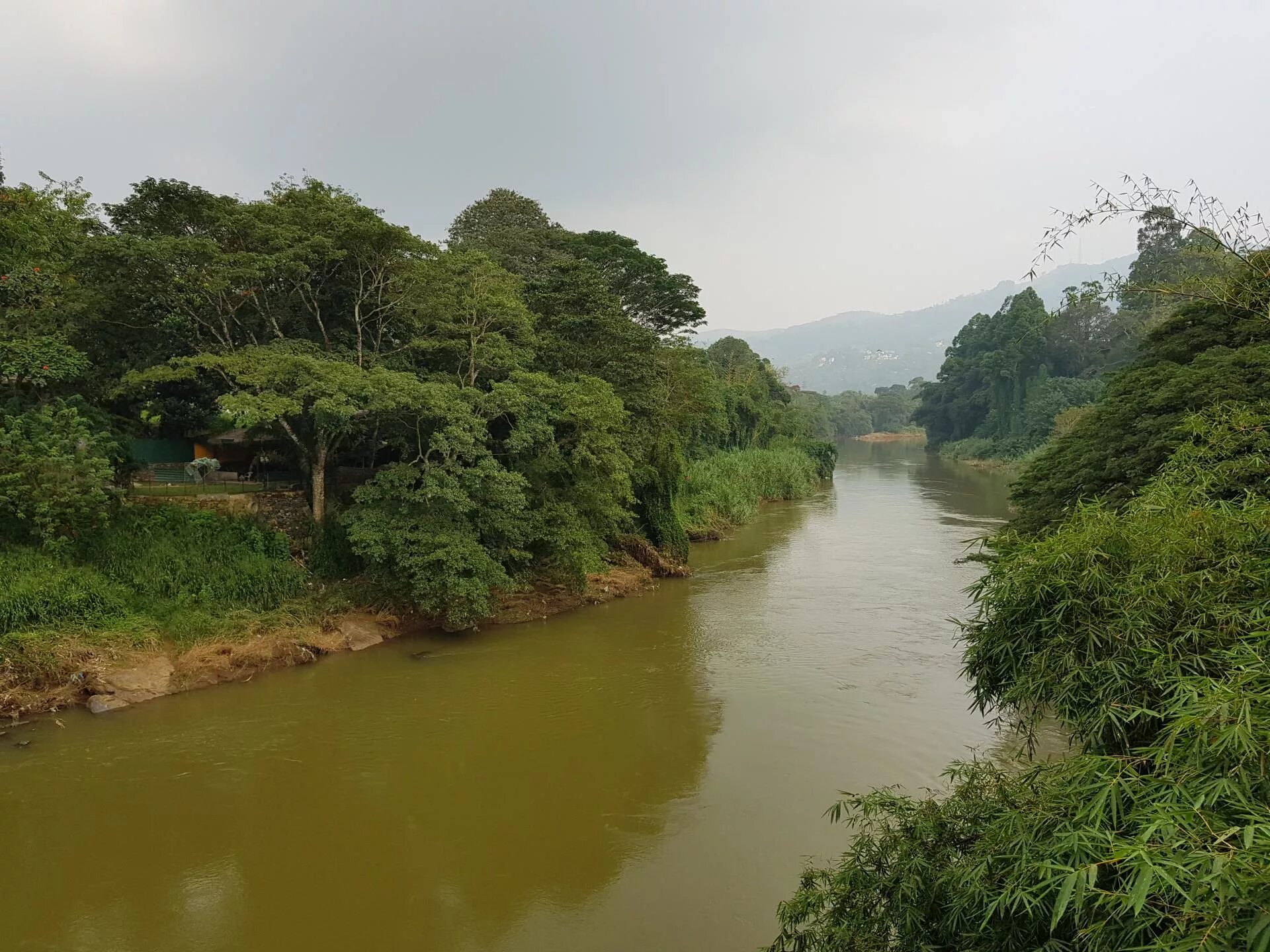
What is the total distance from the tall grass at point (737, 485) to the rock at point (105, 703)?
14586mm

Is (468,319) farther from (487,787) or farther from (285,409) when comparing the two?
(487,787)

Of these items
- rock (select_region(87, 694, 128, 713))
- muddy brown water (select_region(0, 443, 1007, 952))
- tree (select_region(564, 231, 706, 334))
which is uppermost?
tree (select_region(564, 231, 706, 334))

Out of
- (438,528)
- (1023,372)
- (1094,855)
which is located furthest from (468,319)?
(1023,372)

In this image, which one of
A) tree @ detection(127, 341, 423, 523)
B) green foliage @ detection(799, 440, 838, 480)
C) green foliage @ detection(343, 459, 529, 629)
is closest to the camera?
tree @ detection(127, 341, 423, 523)

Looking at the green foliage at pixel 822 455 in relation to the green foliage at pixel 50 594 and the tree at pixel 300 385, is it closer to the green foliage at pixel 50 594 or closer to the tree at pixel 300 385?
the tree at pixel 300 385

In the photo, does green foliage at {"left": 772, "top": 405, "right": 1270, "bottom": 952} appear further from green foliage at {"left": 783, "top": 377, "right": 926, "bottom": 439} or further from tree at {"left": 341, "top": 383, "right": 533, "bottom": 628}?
green foliage at {"left": 783, "top": 377, "right": 926, "bottom": 439}

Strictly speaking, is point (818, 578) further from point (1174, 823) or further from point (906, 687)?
point (1174, 823)

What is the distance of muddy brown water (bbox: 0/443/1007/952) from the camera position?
5.90 meters

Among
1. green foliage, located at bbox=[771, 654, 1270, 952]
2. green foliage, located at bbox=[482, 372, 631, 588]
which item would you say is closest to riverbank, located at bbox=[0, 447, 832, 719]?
green foliage, located at bbox=[482, 372, 631, 588]

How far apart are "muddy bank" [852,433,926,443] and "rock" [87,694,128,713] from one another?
81169mm

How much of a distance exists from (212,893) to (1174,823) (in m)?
7.26

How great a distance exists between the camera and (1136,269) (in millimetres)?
43094

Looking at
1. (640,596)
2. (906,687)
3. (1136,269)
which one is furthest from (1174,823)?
(1136,269)

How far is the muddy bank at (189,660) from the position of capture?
31.5ft
